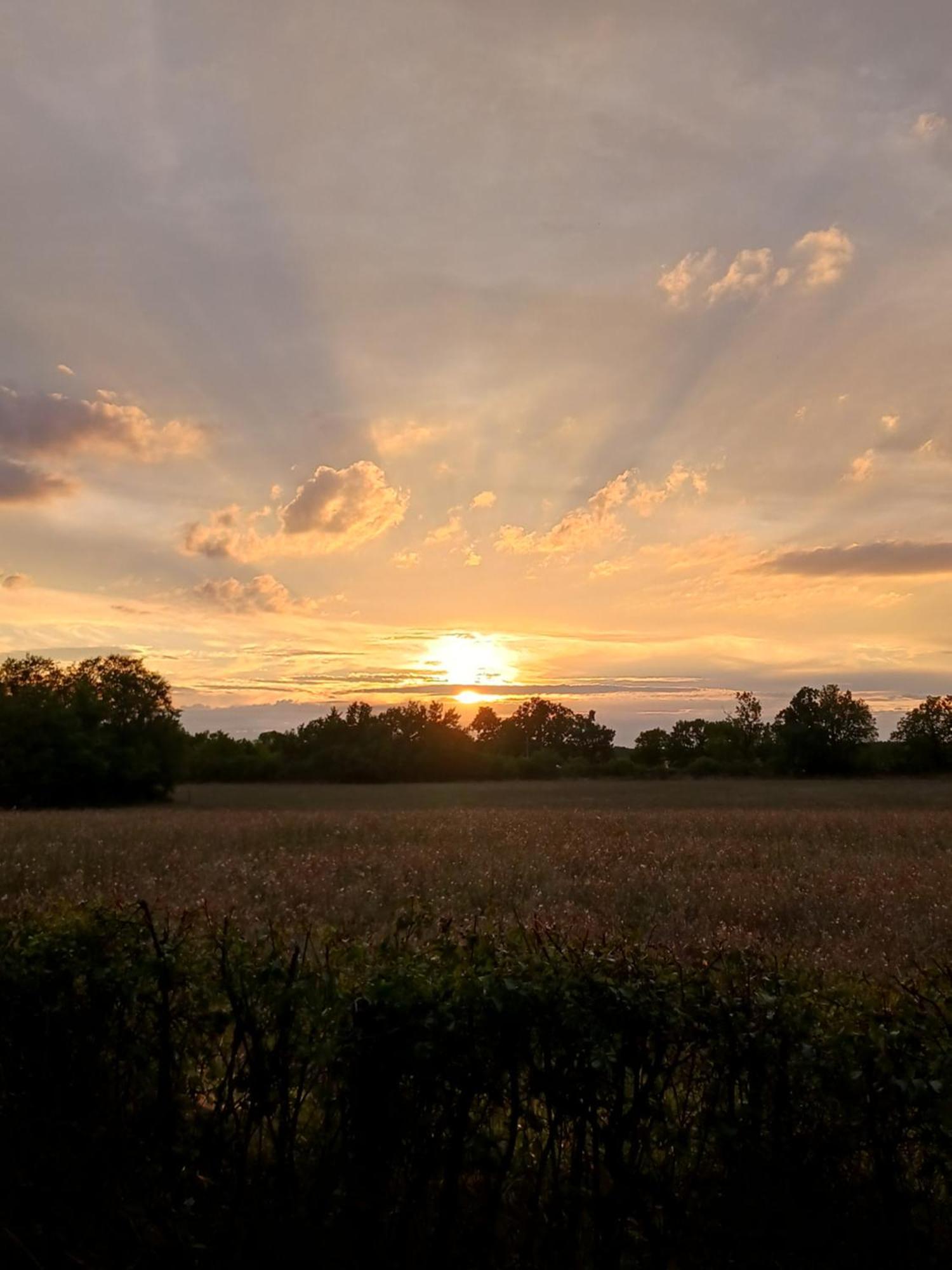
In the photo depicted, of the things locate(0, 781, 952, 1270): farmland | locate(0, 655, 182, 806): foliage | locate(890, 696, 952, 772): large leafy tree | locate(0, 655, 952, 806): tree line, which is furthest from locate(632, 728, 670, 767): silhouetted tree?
locate(0, 781, 952, 1270): farmland

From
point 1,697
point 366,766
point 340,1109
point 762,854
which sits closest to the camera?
point 340,1109

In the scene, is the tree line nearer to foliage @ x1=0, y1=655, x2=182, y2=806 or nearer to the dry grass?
foliage @ x1=0, y1=655, x2=182, y2=806

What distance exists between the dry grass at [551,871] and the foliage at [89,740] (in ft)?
94.0

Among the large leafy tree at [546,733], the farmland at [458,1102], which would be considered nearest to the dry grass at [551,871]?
the farmland at [458,1102]

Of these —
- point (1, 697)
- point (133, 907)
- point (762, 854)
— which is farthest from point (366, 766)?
point (133, 907)

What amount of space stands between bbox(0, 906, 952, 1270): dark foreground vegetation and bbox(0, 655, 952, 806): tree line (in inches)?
2632

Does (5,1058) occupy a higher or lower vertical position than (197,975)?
lower

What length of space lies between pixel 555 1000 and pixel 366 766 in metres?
98.1

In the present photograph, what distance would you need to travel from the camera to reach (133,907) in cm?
471

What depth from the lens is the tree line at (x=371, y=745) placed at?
6662 centimetres

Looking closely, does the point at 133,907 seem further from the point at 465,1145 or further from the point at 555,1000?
the point at 555,1000

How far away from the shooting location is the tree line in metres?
66.6

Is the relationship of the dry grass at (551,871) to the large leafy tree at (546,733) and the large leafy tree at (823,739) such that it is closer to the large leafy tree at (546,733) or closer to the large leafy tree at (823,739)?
the large leafy tree at (823,739)

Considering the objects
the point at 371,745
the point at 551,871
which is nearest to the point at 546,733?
the point at 371,745
